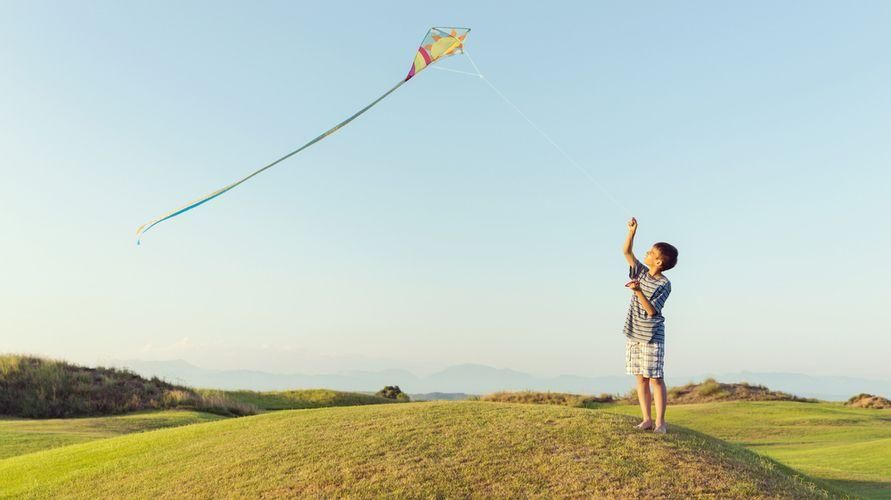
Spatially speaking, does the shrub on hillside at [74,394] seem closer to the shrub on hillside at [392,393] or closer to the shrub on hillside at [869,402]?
the shrub on hillside at [392,393]

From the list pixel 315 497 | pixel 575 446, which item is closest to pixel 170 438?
pixel 315 497

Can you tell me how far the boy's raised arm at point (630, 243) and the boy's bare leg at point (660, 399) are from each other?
178 centimetres

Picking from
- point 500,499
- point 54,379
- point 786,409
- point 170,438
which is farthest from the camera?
point 786,409

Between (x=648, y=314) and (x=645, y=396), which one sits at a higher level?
(x=648, y=314)

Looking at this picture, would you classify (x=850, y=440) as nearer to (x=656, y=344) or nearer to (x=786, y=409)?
(x=786, y=409)

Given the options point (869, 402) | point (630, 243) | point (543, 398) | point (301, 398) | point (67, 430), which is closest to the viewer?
point (630, 243)

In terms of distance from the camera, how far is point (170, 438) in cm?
1323

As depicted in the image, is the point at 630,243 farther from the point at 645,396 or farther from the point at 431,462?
the point at 431,462

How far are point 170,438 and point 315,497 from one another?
648cm

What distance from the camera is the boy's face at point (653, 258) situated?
983cm

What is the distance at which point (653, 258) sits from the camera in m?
9.91

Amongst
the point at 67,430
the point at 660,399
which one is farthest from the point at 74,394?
the point at 660,399

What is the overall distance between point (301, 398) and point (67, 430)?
2027cm

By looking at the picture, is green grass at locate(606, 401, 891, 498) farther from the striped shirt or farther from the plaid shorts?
the striped shirt
